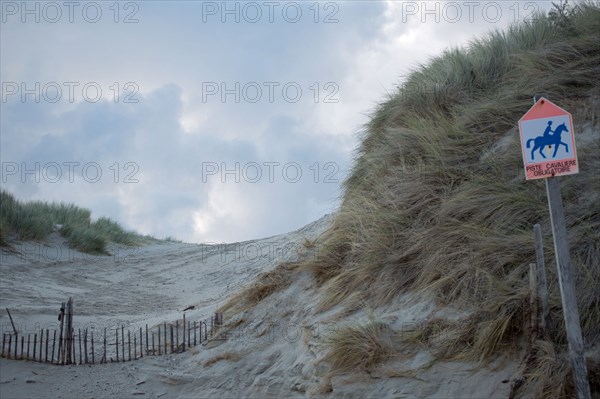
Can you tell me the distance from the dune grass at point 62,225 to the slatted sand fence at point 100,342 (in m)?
3.91

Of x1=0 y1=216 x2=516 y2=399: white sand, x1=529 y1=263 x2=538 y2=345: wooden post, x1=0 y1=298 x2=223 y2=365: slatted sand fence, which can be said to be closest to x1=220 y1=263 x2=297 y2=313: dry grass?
x1=0 y1=216 x2=516 y2=399: white sand

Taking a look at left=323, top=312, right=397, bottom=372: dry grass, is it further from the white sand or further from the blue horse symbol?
the blue horse symbol

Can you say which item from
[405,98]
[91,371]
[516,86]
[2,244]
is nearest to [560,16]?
[516,86]

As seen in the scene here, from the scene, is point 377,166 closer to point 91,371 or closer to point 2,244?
point 91,371

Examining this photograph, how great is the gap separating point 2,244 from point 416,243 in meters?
7.73

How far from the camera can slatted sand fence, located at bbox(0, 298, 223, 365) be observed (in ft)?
22.9

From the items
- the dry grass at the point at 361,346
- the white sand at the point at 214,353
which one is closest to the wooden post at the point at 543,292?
the white sand at the point at 214,353

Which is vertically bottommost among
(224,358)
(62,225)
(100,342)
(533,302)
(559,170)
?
(224,358)

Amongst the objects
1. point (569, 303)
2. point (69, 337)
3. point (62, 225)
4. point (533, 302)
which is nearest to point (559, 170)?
point (569, 303)

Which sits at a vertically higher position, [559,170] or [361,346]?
[559,170]

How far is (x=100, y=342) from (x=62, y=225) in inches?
249

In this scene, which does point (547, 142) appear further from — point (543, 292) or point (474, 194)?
point (474, 194)

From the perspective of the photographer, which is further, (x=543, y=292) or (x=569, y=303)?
(x=543, y=292)

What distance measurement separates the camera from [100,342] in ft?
25.9
